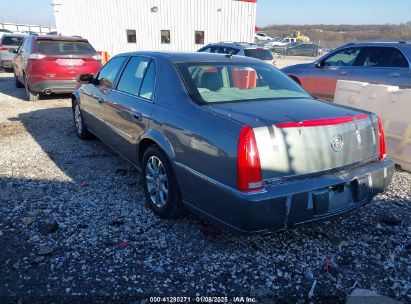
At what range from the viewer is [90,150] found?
220 inches

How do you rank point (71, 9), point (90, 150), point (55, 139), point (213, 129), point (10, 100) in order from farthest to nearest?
point (71, 9)
point (10, 100)
point (55, 139)
point (90, 150)
point (213, 129)

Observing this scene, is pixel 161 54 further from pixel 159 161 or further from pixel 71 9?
pixel 71 9

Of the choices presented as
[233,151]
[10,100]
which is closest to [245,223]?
[233,151]

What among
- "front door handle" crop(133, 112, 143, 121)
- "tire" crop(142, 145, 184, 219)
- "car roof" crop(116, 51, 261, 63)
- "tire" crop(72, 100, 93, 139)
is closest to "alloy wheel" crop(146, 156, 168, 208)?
"tire" crop(142, 145, 184, 219)

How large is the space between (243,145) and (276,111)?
0.56 metres

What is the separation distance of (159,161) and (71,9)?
59.7ft

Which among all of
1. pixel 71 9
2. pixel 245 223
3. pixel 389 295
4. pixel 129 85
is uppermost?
pixel 71 9

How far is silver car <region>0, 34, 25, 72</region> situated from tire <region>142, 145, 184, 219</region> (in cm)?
1546

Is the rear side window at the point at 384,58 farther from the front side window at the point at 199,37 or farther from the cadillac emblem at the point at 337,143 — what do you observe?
the front side window at the point at 199,37

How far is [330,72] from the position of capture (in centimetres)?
731

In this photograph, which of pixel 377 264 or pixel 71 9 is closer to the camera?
pixel 377 264

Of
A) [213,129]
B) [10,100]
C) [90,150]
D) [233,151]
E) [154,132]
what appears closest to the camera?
[233,151]

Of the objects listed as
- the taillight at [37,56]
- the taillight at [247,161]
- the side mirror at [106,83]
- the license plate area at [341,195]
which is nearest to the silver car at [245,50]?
the taillight at [37,56]

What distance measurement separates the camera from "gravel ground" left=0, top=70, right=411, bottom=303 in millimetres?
2533
